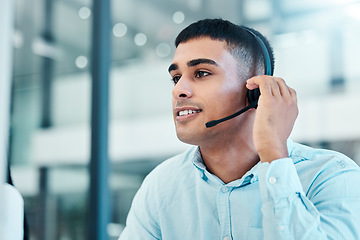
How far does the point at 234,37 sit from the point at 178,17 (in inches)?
79.1

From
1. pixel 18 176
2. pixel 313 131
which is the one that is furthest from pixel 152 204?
pixel 18 176

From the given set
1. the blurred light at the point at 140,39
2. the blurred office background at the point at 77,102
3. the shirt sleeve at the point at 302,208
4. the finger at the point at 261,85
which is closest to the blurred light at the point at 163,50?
the blurred office background at the point at 77,102

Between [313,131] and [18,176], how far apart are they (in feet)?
7.73

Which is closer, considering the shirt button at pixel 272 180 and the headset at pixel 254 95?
the shirt button at pixel 272 180

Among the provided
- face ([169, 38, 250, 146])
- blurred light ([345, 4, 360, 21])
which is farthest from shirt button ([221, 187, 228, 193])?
blurred light ([345, 4, 360, 21])

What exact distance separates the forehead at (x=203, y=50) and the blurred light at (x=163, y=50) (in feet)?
6.48

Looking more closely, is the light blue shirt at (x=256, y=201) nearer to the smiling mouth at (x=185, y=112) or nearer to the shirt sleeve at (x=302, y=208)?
the shirt sleeve at (x=302, y=208)

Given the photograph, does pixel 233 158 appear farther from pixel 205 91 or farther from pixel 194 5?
pixel 194 5

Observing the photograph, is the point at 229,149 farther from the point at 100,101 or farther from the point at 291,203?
the point at 100,101

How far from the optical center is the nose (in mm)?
1303

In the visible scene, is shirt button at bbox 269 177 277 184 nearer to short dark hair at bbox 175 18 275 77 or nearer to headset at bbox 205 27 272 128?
headset at bbox 205 27 272 128

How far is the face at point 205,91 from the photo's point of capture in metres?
1.30

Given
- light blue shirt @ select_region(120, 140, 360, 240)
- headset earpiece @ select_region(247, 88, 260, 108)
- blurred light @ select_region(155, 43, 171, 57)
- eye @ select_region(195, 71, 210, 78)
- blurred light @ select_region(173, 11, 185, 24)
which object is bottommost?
light blue shirt @ select_region(120, 140, 360, 240)

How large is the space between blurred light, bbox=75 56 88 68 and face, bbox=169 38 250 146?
7.74 ft
